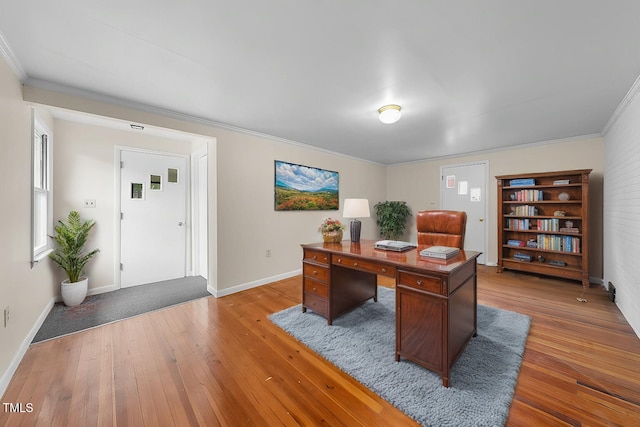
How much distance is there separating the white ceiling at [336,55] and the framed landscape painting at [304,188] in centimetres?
109

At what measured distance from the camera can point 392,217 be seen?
5.50 m

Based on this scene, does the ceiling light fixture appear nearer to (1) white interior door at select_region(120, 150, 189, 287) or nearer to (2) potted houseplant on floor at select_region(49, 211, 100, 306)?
(1) white interior door at select_region(120, 150, 189, 287)

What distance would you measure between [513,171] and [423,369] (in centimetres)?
416

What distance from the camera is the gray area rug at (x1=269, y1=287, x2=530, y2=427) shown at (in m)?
1.40

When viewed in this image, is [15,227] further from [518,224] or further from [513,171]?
[513,171]

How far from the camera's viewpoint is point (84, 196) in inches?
122

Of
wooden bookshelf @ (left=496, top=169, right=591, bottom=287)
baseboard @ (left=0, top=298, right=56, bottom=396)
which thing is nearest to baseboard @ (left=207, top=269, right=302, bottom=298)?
baseboard @ (left=0, top=298, right=56, bottom=396)

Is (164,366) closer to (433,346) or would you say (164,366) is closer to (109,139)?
(433,346)

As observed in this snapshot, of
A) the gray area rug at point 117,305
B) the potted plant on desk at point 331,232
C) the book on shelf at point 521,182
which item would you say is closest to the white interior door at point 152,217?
the gray area rug at point 117,305

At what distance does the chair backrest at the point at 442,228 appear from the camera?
2336 millimetres

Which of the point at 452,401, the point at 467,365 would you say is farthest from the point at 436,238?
the point at 452,401

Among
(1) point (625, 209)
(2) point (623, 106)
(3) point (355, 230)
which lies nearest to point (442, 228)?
(3) point (355, 230)

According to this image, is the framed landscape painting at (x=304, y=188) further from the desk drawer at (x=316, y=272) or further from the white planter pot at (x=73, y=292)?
the white planter pot at (x=73, y=292)

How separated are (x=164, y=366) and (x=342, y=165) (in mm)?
4060
